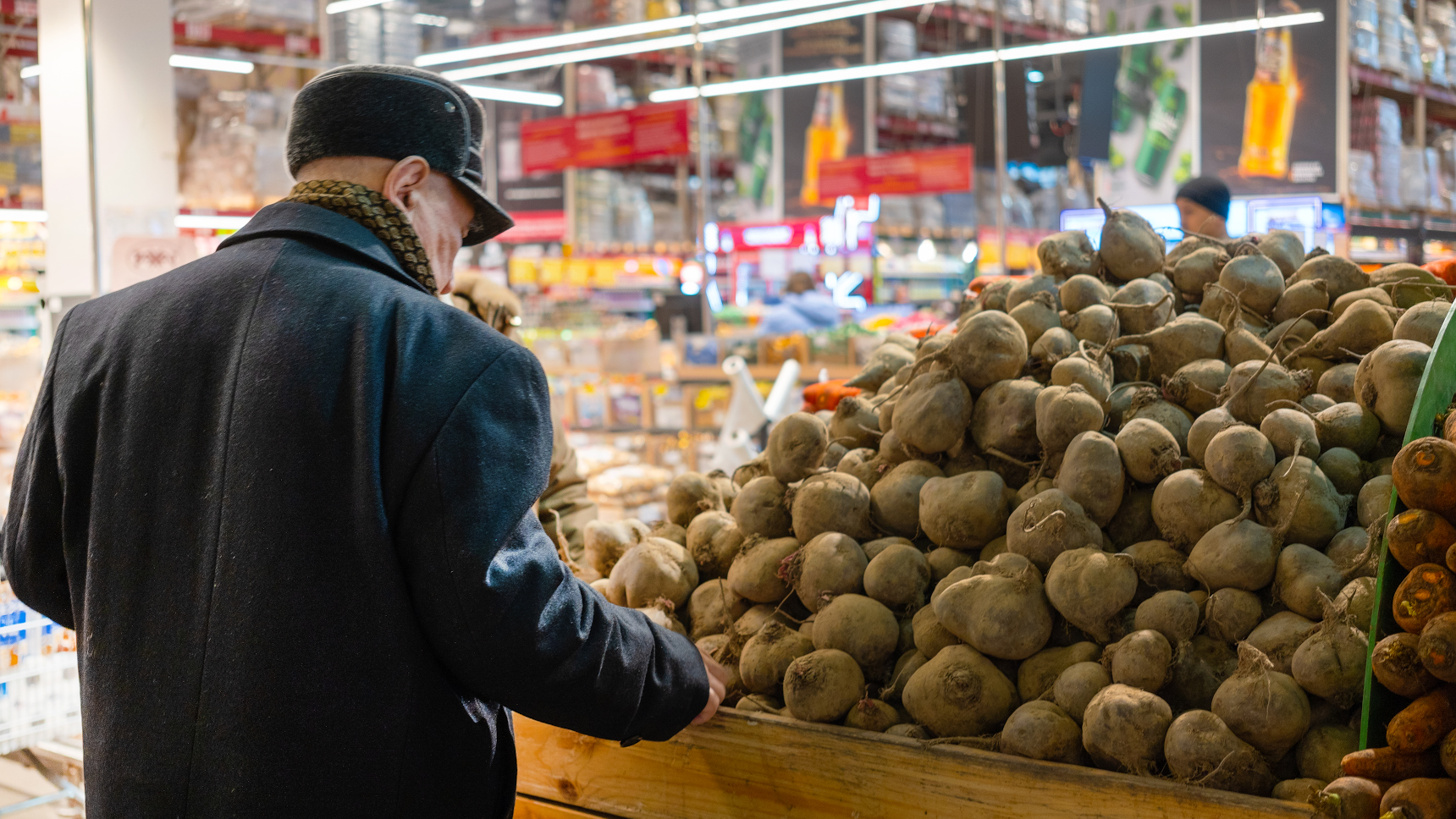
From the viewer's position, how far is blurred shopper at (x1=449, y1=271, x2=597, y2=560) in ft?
10.3

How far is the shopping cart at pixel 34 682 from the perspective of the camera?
230cm

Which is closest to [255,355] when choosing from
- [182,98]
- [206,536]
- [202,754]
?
[206,536]

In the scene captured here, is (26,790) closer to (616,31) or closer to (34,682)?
(34,682)

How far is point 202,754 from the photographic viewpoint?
3.68ft

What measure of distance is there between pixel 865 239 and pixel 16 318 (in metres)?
5.39

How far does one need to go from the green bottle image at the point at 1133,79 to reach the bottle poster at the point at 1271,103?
38 centimetres

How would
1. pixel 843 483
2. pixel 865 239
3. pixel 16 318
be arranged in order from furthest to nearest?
pixel 865 239
pixel 16 318
pixel 843 483

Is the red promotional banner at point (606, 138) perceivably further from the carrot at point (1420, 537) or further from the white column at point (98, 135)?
the carrot at point (1420, 537)

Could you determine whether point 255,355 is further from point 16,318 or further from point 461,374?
point 16,318

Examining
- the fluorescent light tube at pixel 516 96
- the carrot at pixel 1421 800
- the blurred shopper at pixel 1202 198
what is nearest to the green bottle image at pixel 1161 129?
the blurred shopper at pixel 1202 198

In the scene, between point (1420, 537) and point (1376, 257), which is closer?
point (1420, 537)

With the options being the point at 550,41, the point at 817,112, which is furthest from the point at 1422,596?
the point at 817,112

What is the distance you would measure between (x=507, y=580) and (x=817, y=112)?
8.25 m

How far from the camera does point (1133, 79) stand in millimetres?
7473
